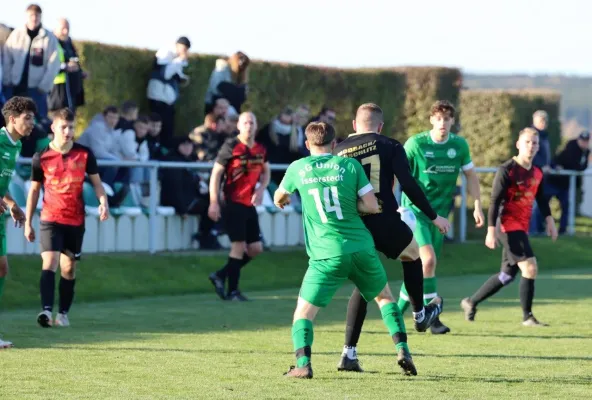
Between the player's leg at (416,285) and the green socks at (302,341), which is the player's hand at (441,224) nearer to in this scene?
the player's leg at (416,285)

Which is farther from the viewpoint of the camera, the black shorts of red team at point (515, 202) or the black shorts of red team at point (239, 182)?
the black shorts of red team at point (239, 182)

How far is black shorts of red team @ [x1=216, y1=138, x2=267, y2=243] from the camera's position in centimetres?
1517

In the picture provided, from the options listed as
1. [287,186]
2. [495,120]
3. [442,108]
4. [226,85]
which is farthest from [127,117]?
[495,120]

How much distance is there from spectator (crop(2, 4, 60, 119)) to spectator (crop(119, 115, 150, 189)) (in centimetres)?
117

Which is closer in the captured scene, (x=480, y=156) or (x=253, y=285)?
(x=253, y=285)

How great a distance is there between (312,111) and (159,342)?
1353 centimetres

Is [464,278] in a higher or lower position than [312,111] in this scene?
lower

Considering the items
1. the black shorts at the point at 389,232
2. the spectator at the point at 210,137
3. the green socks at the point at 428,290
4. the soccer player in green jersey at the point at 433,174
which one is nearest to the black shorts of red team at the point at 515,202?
the soccer player in green jersey at the point at 433,174

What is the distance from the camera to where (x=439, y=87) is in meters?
26.4


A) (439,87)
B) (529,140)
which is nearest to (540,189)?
(529,140)

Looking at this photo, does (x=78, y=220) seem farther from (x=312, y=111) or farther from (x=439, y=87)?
(x=439, y=87)

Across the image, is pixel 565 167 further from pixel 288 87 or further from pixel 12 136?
pixel 12 136

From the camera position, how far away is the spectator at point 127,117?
17547 millimetres

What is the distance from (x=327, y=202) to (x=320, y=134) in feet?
1.52
